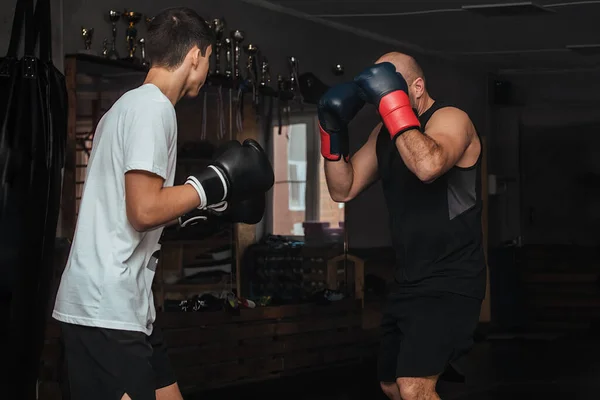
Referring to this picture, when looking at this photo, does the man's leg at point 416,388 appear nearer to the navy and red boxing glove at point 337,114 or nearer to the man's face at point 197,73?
the navy and red boxing glove at point 337,114

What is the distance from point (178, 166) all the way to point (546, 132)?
4956mm

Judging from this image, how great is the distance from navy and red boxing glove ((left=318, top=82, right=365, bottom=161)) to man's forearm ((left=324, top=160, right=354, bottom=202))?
3 cm

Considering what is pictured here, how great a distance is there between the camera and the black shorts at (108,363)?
228cm

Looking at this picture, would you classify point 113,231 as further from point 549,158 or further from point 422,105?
point 549,158

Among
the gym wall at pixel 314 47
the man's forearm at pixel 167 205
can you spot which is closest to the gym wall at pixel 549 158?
the gym wall at pixel 314 47

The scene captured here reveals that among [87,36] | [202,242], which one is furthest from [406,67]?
[202,242]

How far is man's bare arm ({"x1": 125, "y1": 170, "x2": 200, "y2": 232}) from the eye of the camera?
219cm

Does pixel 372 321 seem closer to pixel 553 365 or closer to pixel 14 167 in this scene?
pixel 553 365

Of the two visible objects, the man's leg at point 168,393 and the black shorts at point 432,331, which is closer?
the man's leg at point 168,393

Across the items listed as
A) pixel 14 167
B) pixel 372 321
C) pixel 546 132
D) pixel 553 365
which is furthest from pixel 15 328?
pixel 546 132

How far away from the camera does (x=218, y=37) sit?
17.9 ft

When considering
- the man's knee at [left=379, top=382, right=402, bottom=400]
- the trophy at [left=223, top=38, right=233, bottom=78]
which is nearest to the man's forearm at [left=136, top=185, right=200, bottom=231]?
the man's knee at [left=379, top=382, right=402, bottom=400]

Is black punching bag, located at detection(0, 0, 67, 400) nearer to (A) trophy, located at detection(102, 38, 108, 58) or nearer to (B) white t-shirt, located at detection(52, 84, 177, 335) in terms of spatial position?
(A) trophy, located at detection(102, 38, 108, 58)

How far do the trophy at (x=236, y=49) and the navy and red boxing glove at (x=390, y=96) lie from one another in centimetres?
253
